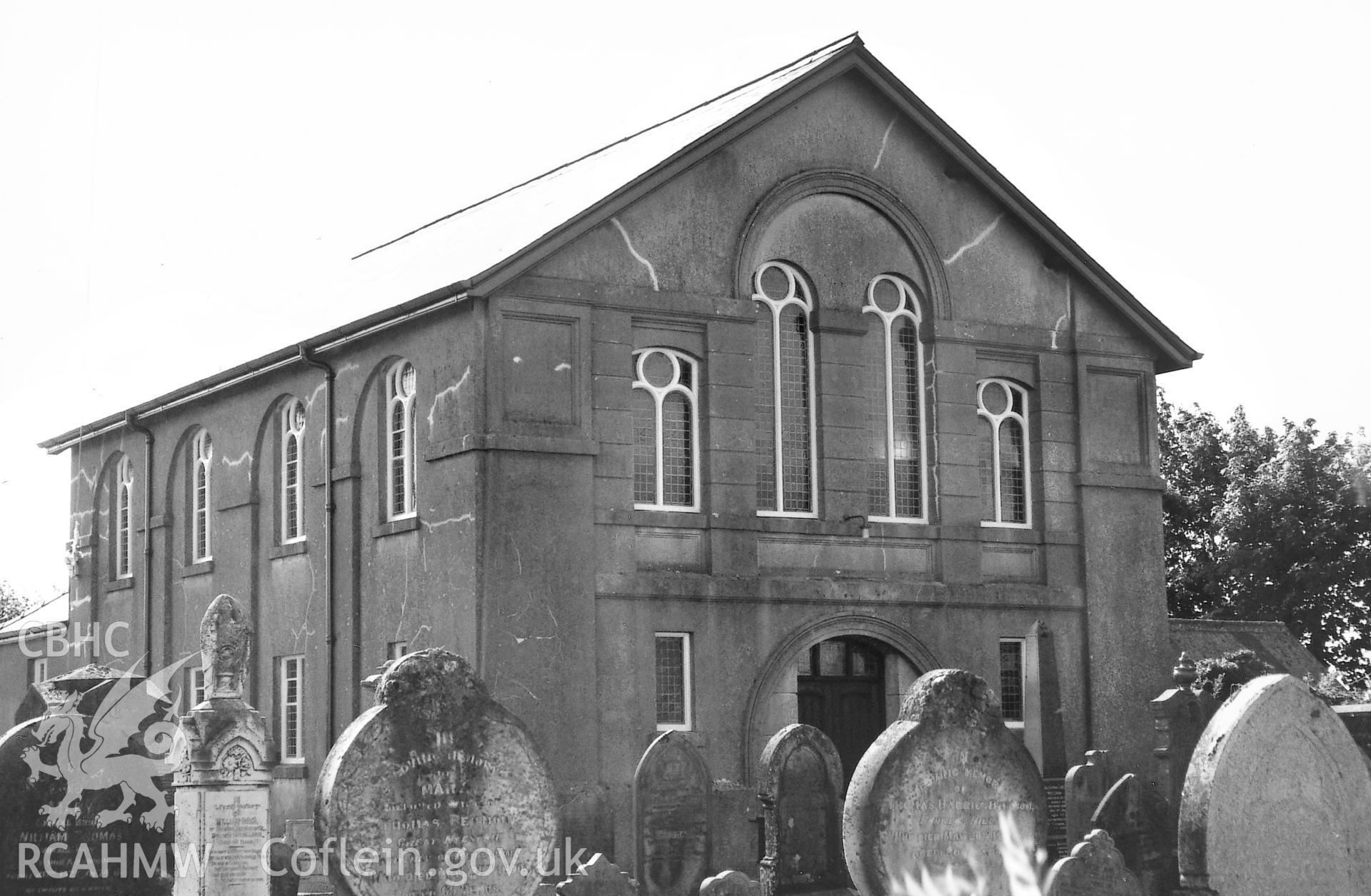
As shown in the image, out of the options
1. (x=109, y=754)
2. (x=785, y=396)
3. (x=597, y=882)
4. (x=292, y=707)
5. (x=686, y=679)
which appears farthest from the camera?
(x=292, y=707)

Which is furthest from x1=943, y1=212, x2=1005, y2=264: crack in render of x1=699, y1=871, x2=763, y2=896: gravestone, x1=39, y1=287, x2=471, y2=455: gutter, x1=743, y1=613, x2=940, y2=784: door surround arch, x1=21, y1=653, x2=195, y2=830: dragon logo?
x1=21, y1=653, x2=195, y2=830: dragon logo

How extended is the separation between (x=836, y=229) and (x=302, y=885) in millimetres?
11774

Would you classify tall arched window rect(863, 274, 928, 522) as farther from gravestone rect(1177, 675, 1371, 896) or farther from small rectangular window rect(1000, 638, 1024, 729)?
gravestone rect(1177, 675, 1371, 896)

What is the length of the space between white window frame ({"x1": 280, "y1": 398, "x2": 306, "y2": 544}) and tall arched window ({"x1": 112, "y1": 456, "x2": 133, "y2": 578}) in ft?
20.9

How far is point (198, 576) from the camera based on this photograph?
106 feet

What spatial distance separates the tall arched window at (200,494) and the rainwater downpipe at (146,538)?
134cm

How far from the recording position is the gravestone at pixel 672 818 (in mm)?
20875

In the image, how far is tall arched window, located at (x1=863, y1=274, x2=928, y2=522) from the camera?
91.2 feet

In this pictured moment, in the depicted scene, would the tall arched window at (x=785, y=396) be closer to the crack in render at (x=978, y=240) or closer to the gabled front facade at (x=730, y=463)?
the gabled front facade at (x=730, y=463)

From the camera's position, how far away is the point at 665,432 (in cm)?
2620

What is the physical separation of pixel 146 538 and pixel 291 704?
6504mm

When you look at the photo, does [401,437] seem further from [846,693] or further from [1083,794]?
[1083,794]

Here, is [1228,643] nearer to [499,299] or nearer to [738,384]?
[738,384]

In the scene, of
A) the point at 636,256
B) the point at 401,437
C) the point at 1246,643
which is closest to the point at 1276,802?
the point at 636,256
